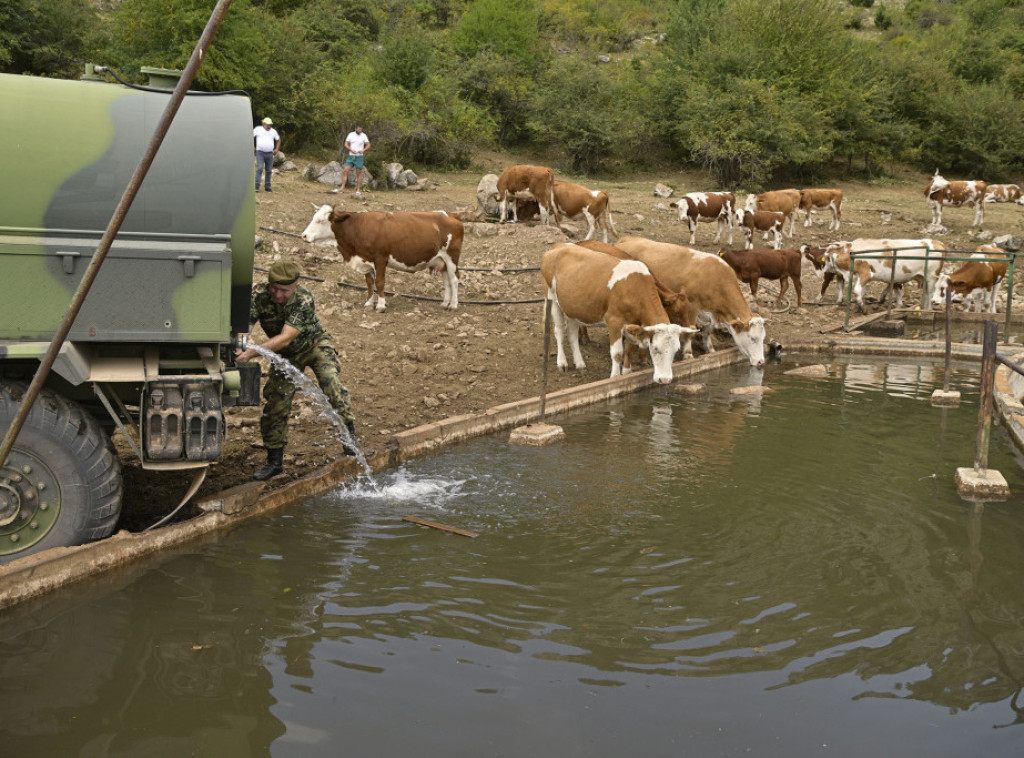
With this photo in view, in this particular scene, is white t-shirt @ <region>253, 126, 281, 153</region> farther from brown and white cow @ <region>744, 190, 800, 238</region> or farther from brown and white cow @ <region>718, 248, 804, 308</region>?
brown and white cow @ <region>744, 190, 800, 238</region>

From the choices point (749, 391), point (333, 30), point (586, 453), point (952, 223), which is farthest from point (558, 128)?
point (586, 453)

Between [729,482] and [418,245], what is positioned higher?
[418,245]

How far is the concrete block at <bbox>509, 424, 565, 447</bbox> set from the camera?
8.89 m

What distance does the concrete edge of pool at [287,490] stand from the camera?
5.13 metres

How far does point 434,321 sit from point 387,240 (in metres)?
1.53

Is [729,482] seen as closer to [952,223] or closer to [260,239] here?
[260,239]

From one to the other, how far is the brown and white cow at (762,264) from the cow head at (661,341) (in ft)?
19.5

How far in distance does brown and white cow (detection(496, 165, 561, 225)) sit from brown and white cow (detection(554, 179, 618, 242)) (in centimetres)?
19

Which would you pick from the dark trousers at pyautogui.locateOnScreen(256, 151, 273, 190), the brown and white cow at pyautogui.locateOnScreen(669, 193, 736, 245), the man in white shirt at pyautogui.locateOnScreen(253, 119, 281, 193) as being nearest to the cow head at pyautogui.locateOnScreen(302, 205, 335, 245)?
the man in white shirt at pyautogui.locateOnScreen(253, 119, 281, 193)

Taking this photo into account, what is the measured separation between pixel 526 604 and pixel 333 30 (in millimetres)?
39278

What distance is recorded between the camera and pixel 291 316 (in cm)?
710

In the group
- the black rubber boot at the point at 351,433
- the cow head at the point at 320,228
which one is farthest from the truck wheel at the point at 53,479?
the cow head at the point at 320,228

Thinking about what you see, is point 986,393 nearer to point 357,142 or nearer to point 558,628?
point 558,628

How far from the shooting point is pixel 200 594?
5332mm
